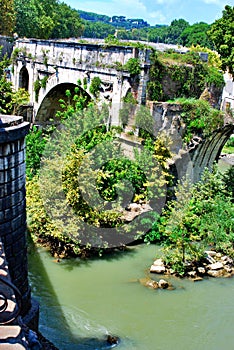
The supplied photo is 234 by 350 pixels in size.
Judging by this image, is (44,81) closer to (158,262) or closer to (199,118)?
(199,118)

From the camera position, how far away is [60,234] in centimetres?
948

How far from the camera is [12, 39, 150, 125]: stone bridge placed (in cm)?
1194

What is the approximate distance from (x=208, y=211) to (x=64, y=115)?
4.35 m

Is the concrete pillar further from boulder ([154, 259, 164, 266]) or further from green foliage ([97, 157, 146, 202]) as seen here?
green foliage ([97, 157, 146, 202])

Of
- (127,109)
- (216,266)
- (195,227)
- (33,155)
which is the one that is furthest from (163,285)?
(33,155)

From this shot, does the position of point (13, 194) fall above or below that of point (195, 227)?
above

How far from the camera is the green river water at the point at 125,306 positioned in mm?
7336

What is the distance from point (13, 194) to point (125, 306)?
380 cm

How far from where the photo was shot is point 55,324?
7.42 m

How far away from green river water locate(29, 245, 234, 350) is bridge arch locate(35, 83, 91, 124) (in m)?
6.53

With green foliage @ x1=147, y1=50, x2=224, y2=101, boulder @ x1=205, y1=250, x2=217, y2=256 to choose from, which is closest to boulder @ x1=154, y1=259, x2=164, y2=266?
boulder @ x1=205, y1=250, x2=217, y2=256

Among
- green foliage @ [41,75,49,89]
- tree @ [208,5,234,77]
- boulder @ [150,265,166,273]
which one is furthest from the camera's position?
green foliage @ [41,75,49,89]

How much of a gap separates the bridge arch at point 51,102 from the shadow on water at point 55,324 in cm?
738

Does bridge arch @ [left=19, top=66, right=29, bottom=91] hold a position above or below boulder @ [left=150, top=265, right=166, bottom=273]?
above
